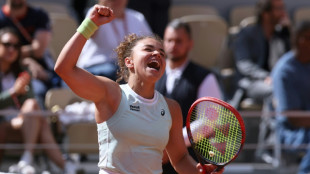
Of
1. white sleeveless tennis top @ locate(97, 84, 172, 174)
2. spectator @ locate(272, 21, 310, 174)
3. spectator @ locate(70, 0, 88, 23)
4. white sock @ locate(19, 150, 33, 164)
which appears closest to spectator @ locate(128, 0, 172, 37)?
spectator @ locate(70, 0, 88, 23)

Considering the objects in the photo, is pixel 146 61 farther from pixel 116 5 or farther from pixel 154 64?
pixel 116 5

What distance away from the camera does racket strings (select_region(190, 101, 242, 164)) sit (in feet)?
11.5

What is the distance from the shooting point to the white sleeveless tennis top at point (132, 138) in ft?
10.3

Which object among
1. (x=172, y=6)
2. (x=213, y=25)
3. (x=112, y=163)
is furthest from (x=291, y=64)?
(x=112, y=163)

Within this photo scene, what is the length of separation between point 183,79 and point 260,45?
A: 2.47 metres

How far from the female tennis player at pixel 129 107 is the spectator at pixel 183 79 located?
53.0 inches

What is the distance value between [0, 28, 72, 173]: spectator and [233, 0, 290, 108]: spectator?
2215mm

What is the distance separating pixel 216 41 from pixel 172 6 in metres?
0.88

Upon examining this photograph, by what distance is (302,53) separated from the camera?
6312 mm

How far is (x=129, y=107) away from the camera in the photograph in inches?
126

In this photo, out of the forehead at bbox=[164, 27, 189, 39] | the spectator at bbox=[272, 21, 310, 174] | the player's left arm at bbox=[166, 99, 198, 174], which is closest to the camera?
the player's left arm at bbox=[166, 99, 198, 174]

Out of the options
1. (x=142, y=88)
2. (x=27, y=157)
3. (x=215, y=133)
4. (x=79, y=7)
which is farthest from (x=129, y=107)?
(x=79, y=7)

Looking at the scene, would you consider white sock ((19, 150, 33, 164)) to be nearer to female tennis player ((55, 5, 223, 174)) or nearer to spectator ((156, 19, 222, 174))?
spectator ((156, 19, 222, 174))

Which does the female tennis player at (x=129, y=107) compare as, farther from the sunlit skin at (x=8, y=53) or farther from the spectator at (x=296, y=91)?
the sunlit skin at (x=8, y=53)
